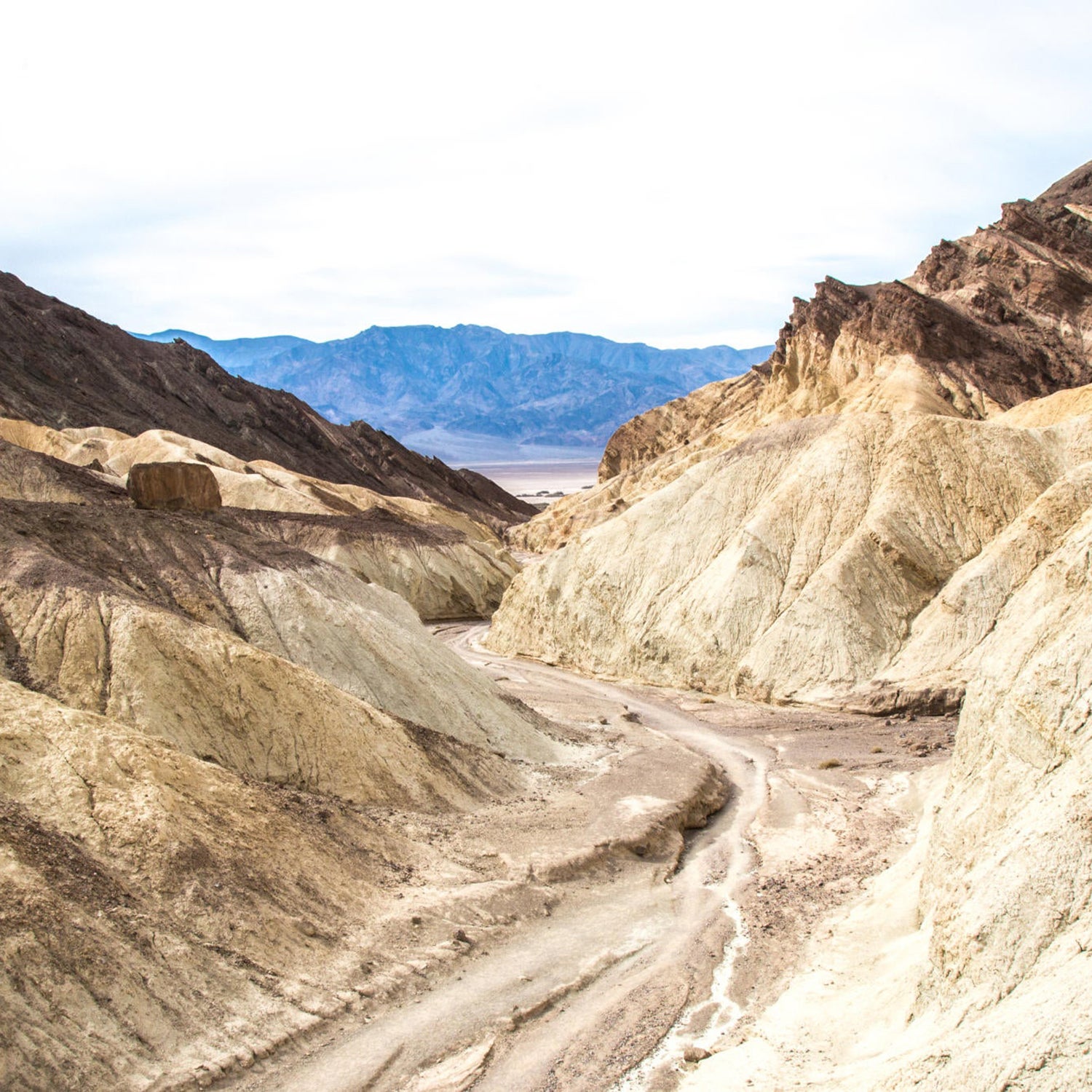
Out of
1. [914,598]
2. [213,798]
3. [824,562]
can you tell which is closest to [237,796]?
[213,798]

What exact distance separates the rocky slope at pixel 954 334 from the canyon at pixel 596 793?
10600 mm

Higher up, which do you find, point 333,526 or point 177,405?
point 177,405

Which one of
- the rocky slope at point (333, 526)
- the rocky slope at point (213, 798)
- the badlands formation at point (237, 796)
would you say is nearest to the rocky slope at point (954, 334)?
the rocky slope at point (333, 526)

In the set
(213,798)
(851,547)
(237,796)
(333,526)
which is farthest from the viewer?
(333,526)

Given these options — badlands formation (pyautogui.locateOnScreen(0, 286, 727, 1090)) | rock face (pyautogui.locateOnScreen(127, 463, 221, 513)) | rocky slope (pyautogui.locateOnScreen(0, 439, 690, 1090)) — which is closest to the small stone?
badlands formation (pyautogui.locateOnScreen(0, 286, 727, 1090))

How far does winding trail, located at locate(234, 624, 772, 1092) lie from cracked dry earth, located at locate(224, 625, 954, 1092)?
27mm

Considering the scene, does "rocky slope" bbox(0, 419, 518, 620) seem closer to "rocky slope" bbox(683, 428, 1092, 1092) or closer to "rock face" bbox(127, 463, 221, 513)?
"rock face" bbox(127, 463, 221, 513)

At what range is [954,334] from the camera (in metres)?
62.4

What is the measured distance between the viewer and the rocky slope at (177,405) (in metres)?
111

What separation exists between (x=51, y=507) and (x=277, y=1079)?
19996 mm

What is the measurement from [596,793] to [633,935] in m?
7.04

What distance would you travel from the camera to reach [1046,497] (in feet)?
108

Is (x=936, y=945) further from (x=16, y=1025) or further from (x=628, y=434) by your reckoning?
(x=628, y=434)

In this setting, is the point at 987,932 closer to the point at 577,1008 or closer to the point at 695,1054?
the point at 695,1054
